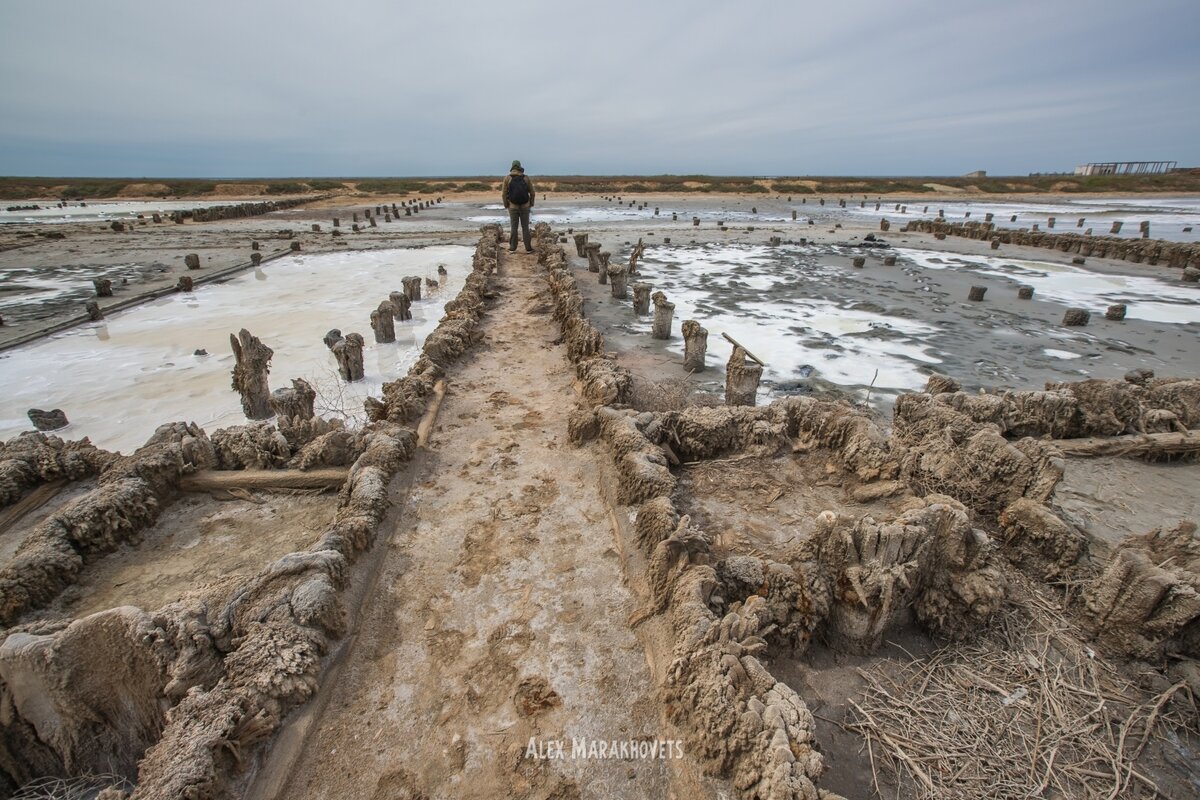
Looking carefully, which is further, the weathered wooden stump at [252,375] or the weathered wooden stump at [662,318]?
the weathered wooden stump at [662,318]

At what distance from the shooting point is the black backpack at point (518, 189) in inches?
577

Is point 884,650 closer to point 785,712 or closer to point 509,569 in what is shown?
point 785,712

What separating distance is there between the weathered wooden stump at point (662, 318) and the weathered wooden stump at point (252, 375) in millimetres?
5649

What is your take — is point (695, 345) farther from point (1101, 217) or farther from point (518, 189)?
point (1101, 217)

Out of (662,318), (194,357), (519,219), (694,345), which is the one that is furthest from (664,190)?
(194,357)

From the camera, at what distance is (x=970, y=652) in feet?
10.4

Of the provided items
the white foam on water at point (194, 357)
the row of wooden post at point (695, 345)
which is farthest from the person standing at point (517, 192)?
the row of wooden post at point (695, 345)

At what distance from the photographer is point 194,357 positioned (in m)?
7.75

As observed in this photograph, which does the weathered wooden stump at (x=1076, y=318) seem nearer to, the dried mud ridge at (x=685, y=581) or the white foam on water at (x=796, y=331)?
the white foam on water at (x=796, y=331)

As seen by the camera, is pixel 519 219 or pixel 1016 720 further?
pixel 519 219

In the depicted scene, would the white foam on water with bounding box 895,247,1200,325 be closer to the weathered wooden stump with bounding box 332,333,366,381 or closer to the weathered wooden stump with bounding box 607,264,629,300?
the weathered wooden stump with bounding box 607,264,629,300

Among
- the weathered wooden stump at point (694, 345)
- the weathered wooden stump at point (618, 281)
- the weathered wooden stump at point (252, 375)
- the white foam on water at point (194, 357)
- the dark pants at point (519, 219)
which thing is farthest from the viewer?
the dark pants at point (519, 219)

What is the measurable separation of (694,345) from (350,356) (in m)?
4.71

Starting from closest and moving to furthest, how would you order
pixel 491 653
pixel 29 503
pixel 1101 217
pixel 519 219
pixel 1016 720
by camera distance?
pixel 1016 720, pixel 491 653, pixel 29 503, pixel 519 219, pixel 1101 217
